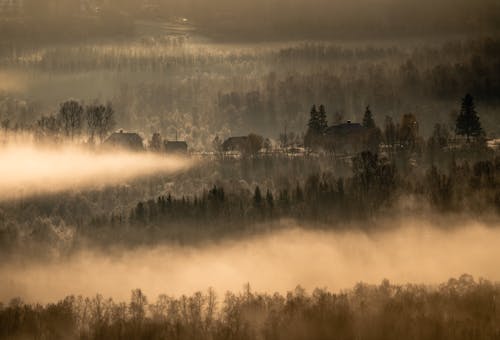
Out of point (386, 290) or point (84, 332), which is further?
point (386, 290)

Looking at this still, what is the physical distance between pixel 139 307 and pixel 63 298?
2535 cm

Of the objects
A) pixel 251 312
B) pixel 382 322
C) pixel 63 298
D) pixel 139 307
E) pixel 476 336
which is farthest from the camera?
pixel 63 298

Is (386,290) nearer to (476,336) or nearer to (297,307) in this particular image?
(297,307)

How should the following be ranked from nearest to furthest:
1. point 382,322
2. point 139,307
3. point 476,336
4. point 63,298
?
point 476,336 → point 382,322 → point 139,307 → point 63,298

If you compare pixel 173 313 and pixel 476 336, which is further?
pixel 173 313

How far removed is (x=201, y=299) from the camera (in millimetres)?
196750

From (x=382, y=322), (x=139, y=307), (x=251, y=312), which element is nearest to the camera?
(x=382, y=322)

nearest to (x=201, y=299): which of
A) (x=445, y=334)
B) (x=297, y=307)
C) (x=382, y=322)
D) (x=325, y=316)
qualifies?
(x=297, y=307)

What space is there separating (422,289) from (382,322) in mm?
45938

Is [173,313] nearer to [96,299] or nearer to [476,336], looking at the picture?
[96,299]

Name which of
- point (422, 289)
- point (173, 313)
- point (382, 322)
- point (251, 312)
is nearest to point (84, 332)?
point (173, 313)

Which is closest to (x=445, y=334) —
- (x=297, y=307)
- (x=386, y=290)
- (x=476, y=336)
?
(x=476, y=336)

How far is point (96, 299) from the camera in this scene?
199 metres

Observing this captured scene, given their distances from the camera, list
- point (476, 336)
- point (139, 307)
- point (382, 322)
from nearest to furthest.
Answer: point (476, 336)
point (382, 322)
point (139, 307)
